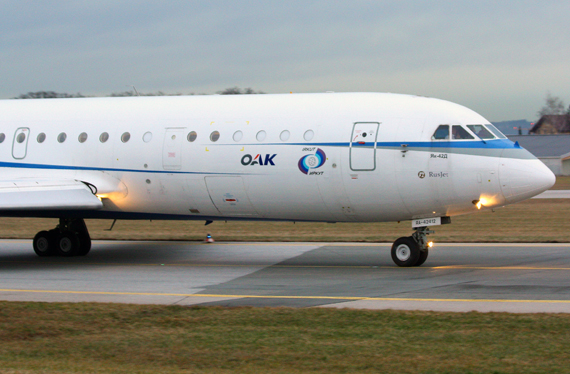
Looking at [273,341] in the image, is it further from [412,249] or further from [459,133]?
[459,133]

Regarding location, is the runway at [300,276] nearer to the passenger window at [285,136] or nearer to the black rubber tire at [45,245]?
the black rubber tire at [45,245]

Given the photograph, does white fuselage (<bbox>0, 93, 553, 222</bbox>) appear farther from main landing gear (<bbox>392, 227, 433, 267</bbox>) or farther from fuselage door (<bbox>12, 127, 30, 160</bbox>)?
main landing gear (<bbox>392, 227, 433, 267</bbox>)

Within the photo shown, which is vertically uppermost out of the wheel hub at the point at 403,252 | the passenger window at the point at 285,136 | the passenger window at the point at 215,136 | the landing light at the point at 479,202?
the passenger window at the point at 215,136

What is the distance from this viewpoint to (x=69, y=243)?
20625 millimetres

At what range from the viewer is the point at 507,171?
599 inches

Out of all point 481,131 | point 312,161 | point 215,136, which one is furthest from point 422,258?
point 215,136

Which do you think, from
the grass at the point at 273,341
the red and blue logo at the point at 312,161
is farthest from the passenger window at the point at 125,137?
the grass at the point at 273,341

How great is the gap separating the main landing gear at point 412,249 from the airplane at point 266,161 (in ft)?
0.08

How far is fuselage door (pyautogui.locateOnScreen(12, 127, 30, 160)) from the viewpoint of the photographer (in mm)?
19141

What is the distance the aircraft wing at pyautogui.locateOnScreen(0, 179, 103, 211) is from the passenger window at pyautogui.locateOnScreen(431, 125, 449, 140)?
807cm

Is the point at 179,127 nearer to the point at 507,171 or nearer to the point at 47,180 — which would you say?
the point at 47,180

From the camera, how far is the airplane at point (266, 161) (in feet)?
51.4

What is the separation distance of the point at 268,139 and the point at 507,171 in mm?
5289

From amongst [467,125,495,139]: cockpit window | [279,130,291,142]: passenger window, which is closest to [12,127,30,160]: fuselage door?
[279,130,291,142]: passenger window
